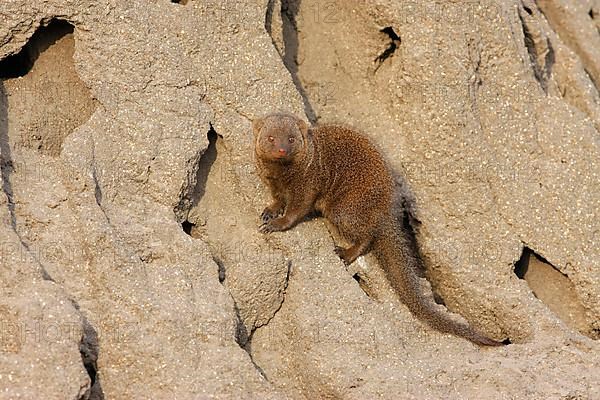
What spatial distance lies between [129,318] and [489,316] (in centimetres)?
183

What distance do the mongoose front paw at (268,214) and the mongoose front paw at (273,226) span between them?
4 cm

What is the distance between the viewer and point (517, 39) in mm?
5090

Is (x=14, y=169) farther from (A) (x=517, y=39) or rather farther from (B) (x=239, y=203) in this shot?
(A) (x=517, y=39)

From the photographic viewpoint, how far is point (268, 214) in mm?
4469

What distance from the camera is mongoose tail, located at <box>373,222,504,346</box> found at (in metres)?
4.40

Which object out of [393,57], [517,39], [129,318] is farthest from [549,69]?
[129,318]

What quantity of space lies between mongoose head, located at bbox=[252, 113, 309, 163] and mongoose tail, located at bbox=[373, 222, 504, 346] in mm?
609

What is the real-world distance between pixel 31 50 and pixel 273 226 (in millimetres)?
1398

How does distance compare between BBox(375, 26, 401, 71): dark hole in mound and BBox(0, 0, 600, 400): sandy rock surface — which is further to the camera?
BBox(375, 26, 401, 71): dark hole in mound

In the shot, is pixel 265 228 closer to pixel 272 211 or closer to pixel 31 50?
pixel 272 211

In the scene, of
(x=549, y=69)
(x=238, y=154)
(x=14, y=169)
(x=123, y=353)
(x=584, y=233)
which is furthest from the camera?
(x=549, y=69)

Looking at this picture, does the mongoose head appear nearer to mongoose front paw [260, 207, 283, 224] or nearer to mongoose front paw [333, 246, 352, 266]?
mongoose front paw [260, 207, 283, 224]

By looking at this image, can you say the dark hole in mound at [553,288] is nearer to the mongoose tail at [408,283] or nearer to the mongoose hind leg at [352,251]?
the mongoose tail at [408,283]

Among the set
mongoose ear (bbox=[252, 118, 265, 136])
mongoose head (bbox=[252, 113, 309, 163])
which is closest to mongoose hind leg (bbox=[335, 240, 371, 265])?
mongoose head (bbox=[252, 113, 309, 163])
